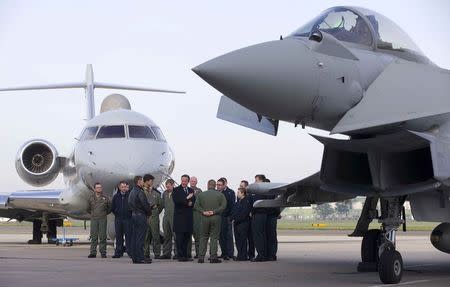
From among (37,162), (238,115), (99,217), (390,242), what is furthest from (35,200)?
(390,242)

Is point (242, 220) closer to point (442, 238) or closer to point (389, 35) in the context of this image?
point (442, 238)

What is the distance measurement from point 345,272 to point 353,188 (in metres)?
2.38

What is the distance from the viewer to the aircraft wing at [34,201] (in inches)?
880

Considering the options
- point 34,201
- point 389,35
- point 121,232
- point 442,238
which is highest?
point 389,35

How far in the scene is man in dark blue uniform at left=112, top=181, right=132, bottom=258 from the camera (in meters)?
17.2

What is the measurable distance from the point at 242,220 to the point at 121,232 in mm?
2485

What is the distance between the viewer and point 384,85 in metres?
11.0

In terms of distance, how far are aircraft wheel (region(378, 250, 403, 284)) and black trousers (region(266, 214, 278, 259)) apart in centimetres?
614

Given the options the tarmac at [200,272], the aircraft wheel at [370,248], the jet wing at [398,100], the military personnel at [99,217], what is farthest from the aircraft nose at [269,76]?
the military personnel at [99,217]

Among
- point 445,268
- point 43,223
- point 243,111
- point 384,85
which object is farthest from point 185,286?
point 43,223

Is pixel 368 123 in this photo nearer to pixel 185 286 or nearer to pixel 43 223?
pixel 185 286

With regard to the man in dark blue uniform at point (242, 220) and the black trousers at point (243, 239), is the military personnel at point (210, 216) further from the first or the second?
the black trousers at point (243, 239)

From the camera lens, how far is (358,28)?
11391 millimetres

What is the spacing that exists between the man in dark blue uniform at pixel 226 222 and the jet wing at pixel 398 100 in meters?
7.04
